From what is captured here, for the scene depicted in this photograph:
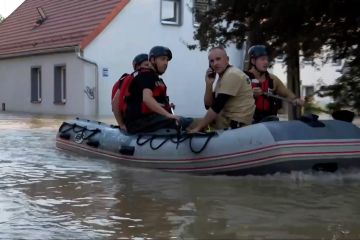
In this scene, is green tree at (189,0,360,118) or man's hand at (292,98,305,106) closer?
green tree at (189,0,360,118)

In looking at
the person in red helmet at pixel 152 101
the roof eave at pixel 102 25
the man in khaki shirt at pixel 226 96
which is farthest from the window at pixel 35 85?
the man in khaki shirt at pixel 226 96

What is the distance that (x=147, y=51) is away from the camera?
995 inches

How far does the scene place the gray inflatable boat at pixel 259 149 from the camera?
7637 mm

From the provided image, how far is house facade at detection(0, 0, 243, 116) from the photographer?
24.3m

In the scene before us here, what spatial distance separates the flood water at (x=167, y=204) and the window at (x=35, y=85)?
1828cm

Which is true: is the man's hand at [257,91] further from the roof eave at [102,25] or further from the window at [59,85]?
the window at [59,85]

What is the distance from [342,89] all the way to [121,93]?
3.01 m

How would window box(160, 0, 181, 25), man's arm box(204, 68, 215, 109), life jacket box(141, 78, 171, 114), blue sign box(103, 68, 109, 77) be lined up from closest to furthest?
1. man's arm box(204, 68, 215, 109)
2. life jacket box(141, 78, 171, 114)
3. blue sign box(103, 68, 109, 77)
4. window box(160, 0, 181, 25)

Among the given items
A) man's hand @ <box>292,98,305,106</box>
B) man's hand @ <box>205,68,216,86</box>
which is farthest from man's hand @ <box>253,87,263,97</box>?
man's hand @ <box>205,68,216,86</box>

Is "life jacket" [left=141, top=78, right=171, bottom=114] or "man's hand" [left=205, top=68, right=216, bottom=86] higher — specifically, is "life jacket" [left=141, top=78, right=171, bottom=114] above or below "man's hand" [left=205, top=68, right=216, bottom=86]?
below

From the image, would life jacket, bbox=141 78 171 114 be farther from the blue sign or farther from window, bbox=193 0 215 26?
the blue sign

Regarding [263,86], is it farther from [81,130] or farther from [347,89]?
[81,130]

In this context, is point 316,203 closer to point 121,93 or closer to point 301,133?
point 301,133

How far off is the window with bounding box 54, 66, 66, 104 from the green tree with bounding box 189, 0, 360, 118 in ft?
55.6
